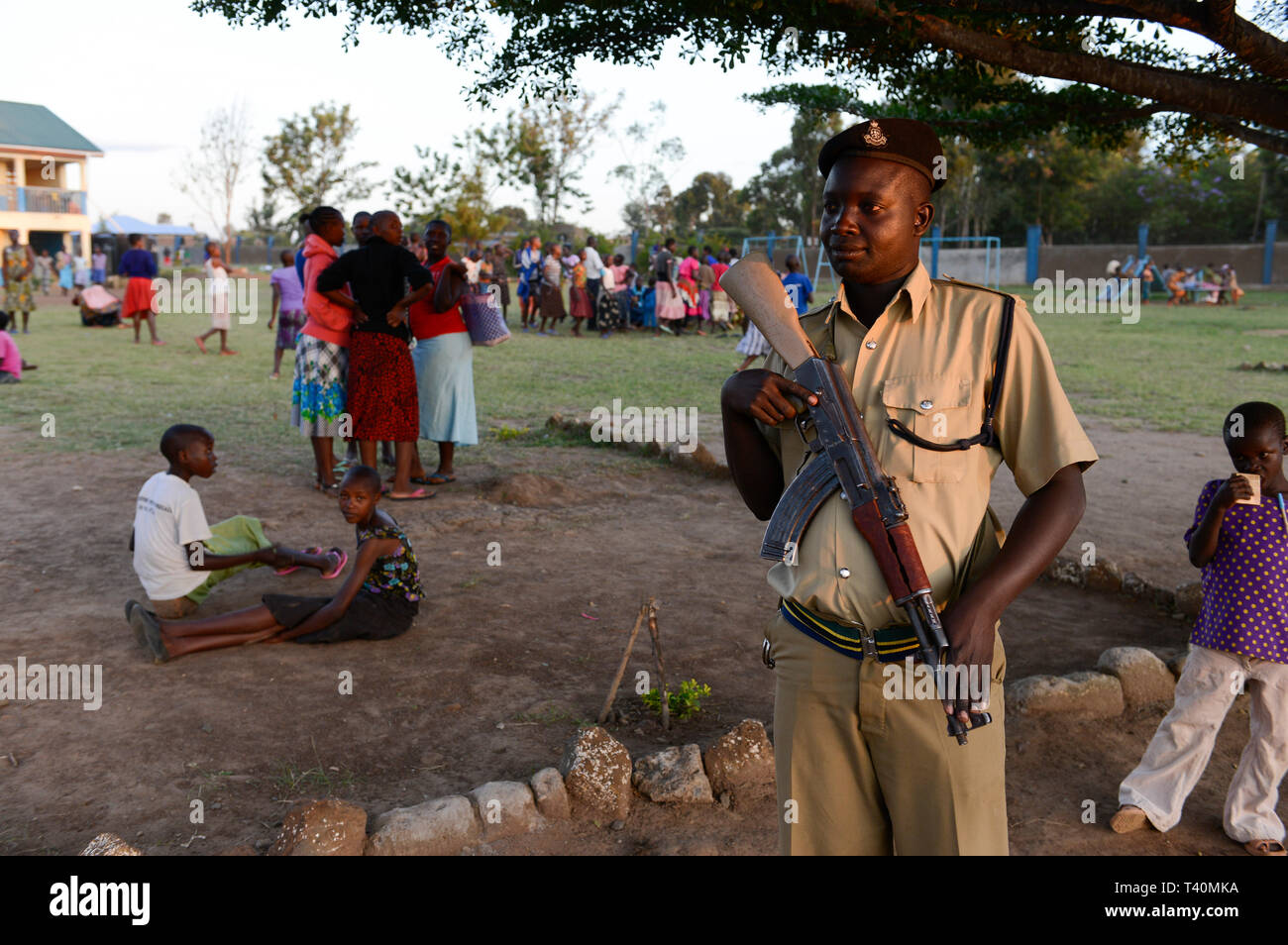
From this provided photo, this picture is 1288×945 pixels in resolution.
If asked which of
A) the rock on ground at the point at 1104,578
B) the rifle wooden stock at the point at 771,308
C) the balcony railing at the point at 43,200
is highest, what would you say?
the balcony railing at the point at 43,200

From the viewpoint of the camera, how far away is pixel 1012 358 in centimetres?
195

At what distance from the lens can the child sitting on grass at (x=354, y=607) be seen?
4.86 meters

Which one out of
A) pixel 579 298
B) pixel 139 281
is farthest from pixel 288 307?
pixel 579 298

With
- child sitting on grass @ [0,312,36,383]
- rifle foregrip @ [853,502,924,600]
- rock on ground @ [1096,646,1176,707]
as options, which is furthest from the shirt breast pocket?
child sitting on grass @ [0,312,36,383]

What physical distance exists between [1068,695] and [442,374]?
517 cm

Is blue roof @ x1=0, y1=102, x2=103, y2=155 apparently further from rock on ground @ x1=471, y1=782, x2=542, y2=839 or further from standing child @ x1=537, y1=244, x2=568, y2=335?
rock on ground @ x1=471, y1=782, x2=542, y2=839

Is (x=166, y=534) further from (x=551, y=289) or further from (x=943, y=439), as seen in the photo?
(x=551, y=289)

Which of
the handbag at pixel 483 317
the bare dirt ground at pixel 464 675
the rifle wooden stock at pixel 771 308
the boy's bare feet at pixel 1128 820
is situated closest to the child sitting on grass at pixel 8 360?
the bare dirt ground at pixel 464 675

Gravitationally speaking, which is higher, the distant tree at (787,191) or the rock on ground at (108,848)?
the distant tree at (787,191)

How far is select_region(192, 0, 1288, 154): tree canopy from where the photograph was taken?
3.85 m

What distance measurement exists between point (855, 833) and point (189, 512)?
416 cm

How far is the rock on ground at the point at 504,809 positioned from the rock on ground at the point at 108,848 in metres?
1.02

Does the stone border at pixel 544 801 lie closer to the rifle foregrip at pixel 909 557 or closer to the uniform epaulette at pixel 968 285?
the rifle foregrip at pixel 909 557
